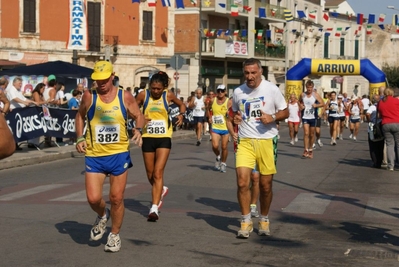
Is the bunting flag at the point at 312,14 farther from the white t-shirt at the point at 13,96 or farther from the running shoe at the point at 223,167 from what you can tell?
the running shoe at the point at 223,167

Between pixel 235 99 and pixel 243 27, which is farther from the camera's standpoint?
pixel 243 27

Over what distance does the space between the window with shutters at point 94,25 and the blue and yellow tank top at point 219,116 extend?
27.2 meters

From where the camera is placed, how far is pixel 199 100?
28422mm

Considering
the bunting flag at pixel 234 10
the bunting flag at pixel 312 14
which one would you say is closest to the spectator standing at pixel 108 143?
the bunting flag at pixel 234 10

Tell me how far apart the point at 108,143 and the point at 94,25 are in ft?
120

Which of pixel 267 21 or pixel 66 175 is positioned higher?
pixel 267 21

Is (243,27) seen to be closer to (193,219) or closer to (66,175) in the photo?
(66,175)

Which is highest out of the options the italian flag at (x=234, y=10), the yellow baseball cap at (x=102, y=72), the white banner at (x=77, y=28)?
the italian flag at (x=234, y=10)

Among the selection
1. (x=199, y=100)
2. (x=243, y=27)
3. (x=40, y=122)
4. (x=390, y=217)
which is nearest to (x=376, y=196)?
(x=390, y=217)

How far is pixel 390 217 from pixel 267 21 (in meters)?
51.9

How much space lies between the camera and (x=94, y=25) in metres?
43.6

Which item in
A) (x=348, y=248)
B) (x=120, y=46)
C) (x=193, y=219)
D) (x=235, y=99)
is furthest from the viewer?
(x=120, y=46)

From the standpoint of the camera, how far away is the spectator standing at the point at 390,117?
54.3ft

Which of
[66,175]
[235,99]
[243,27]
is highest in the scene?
[243,27]
